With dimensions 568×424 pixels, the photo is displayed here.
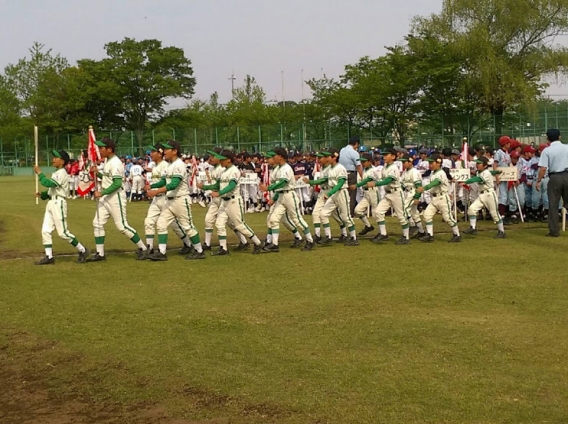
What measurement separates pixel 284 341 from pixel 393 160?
328 inches

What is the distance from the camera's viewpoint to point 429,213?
49.8 feet

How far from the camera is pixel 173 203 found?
13.3 m

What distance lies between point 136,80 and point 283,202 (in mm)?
49732

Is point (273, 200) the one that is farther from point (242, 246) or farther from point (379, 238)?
point (379, 238)

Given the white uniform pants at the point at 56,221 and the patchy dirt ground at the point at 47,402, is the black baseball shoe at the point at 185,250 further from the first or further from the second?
the patchy dirt ground at the point at 47,402

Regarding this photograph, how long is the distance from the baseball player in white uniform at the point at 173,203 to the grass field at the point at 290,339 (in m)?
0.54

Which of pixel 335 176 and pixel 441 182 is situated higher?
pixel 335 176

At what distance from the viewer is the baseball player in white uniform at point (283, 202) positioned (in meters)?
14.1

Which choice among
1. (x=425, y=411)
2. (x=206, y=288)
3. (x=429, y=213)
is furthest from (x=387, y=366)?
(x=429, y=213)

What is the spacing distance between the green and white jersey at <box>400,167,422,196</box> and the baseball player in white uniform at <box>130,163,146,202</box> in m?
16.1

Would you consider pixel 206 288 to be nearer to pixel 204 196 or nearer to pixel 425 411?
pixel 425 411

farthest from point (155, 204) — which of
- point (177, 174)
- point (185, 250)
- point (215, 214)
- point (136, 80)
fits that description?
point (136, 80)

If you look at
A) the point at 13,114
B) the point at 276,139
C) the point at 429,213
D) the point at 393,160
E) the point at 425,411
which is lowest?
the point at 425,411

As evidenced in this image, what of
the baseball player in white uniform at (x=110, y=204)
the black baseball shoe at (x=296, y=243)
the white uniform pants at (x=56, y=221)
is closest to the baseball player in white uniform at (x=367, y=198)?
the black baseball shoe at (x=296, y=243)
